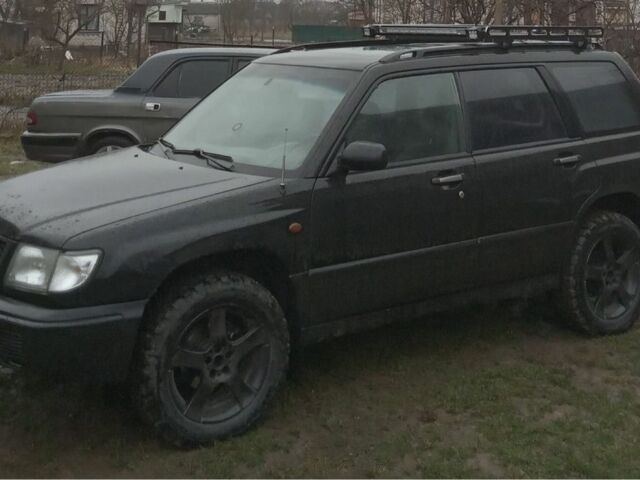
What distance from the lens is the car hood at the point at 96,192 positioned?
4027 mm

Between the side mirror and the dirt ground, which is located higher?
the side mirror

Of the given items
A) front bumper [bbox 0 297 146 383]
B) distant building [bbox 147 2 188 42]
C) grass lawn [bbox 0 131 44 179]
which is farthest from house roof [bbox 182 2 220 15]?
front bumper [bbox 0 297 146 383]

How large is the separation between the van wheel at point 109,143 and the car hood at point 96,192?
217 inches

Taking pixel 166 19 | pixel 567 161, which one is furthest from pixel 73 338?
pixel 166 19

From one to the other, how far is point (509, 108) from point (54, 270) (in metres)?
2.81

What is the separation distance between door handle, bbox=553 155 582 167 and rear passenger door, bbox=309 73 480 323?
0.67 metres

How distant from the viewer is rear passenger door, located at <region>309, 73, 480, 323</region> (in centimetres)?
460

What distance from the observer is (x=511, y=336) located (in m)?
5.94

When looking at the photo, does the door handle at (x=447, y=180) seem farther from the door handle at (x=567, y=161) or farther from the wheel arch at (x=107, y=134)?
the wheel arch at (x=107, y=134)

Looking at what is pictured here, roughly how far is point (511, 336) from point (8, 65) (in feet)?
79.1

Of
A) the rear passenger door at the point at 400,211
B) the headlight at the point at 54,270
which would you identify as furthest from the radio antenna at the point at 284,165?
the headlight at the point at 54,270

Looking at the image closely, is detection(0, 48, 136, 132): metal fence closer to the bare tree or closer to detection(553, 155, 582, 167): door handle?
the bare tree

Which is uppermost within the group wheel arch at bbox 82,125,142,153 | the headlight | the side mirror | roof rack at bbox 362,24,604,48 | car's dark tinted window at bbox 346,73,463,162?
roof rack at bbox 362,24,604,48

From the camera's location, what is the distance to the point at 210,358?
429 cm
